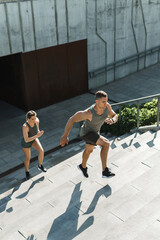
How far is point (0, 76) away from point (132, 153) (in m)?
8.88

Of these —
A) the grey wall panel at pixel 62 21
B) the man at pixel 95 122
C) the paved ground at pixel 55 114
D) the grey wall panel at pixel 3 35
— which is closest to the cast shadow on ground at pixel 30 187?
the man at pixel 95 122

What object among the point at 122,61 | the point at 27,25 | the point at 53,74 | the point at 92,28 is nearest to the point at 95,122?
the point at 27,25

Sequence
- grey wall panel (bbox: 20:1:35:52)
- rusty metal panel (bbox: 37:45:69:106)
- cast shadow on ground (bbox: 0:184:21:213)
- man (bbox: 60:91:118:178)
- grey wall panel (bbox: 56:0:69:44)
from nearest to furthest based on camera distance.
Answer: man (bbox: 60:91:118:178) → cast shadow on ground (bbox: 0:184:21:213) → grey wall panel (bbox: 20:1:35:52) → grey wall panel (bbox: 56:0:69:44) → rusty metal panel (bbox: 37:45:69:106)

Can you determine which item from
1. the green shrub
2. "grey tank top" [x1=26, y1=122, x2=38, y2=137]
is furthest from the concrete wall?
"grey tank top" [x1=26, y1=122, x2=38, y2=137]

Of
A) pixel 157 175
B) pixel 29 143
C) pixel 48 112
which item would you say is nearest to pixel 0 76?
pixel 48 112

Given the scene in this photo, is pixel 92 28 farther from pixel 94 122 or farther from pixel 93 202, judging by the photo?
pixel 93 202

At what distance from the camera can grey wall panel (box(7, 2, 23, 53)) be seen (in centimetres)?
1092

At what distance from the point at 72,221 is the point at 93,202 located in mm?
623

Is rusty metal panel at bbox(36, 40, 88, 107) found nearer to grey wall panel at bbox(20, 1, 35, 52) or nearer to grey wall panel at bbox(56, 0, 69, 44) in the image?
grey wall panel at bbox(56, 0, 69, 44)

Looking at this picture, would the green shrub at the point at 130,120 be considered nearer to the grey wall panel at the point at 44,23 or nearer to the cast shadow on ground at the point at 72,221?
the cast shadow on ground at the point at 72,221

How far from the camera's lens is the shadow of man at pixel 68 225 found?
4.93m

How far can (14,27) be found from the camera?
11.3 meters

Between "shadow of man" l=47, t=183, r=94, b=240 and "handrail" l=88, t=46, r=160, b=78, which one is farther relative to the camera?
"handrail" l=88, t=46, r=160, b=78

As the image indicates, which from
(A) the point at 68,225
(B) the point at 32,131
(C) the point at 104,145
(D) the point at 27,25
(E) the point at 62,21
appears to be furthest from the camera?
(E) the point at 62,21
